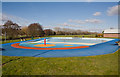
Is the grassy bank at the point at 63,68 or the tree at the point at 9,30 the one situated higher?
the tree at the point at 9,30

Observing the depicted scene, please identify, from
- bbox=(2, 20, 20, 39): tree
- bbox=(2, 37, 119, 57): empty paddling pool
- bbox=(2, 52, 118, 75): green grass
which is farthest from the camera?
bbox=(2, 20, 20, 39): tree

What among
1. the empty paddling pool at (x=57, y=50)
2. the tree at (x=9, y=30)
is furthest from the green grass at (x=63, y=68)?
the tree at (x=9, y=30)

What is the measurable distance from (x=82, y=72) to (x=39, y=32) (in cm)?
3721

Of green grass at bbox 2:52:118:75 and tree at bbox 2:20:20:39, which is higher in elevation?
tree at bbox 2:20:20:39

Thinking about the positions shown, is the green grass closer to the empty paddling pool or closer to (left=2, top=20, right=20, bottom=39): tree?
the empty paddling pool

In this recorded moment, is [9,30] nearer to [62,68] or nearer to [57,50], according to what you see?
[57,50]

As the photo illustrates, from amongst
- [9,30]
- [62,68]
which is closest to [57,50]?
[62,68]

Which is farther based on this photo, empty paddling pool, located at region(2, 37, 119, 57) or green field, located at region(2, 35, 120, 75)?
empty paddling pool, located at region(2, 37, 119, 57)

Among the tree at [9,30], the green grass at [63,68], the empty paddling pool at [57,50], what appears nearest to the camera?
the green grass at [63,68]

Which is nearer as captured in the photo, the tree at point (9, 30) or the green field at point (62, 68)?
the green field at point (62, 68)

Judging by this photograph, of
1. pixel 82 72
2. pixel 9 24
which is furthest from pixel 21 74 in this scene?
pixel 9 24

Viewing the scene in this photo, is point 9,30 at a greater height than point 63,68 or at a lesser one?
greater

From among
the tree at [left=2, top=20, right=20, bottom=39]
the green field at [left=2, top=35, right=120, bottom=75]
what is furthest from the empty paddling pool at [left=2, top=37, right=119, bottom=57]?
the tree at [left=2, top=20, right=20, bottom=39]

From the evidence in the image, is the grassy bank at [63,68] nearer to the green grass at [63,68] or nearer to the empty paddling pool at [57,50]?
the green grass at [63,68]
